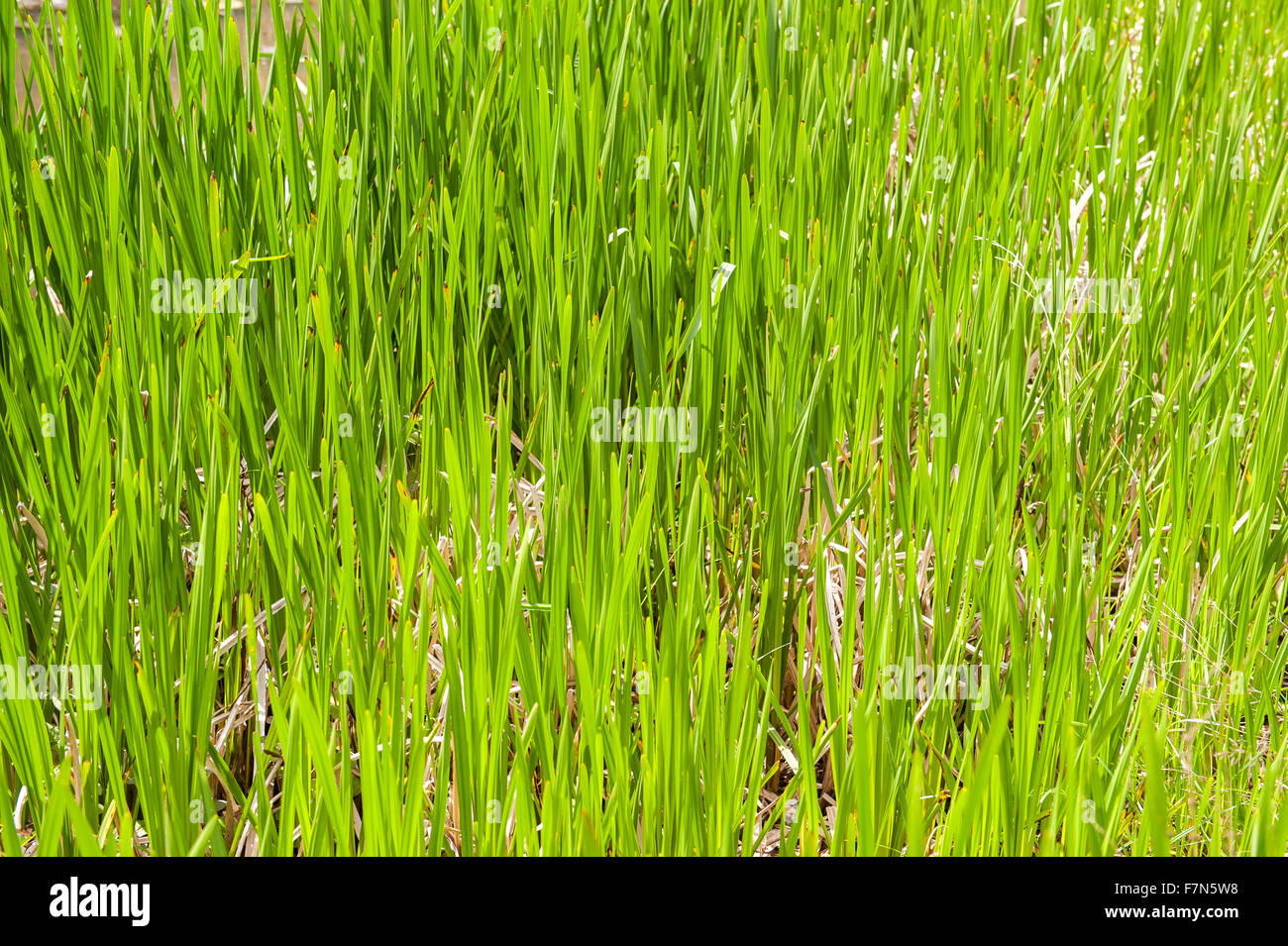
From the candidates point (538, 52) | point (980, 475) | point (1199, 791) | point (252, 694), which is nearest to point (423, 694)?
point (252, 694)

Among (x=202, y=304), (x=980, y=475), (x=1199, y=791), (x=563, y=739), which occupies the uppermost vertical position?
(x=202, y=304)

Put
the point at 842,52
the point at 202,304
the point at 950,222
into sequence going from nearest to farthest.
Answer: the point at 202,304 < the point at 950,222 < the point at 842,52

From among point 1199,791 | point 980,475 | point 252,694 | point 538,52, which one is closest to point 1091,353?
point 980,475

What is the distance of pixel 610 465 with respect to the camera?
2.96ft

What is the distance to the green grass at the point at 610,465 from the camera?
863mm

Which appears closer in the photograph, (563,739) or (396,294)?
(563,739)

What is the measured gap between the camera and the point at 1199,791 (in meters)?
0.97

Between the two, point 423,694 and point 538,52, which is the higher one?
point 538,52

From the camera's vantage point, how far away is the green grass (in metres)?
0.86

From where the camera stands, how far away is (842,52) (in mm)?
1724

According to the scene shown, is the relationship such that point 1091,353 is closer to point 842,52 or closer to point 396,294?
point 842,52

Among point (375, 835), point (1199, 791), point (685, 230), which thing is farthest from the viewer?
point (685, 230)

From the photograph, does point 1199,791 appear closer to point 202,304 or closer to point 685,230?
point 685,230

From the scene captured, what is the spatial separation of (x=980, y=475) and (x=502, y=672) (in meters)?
0.54
